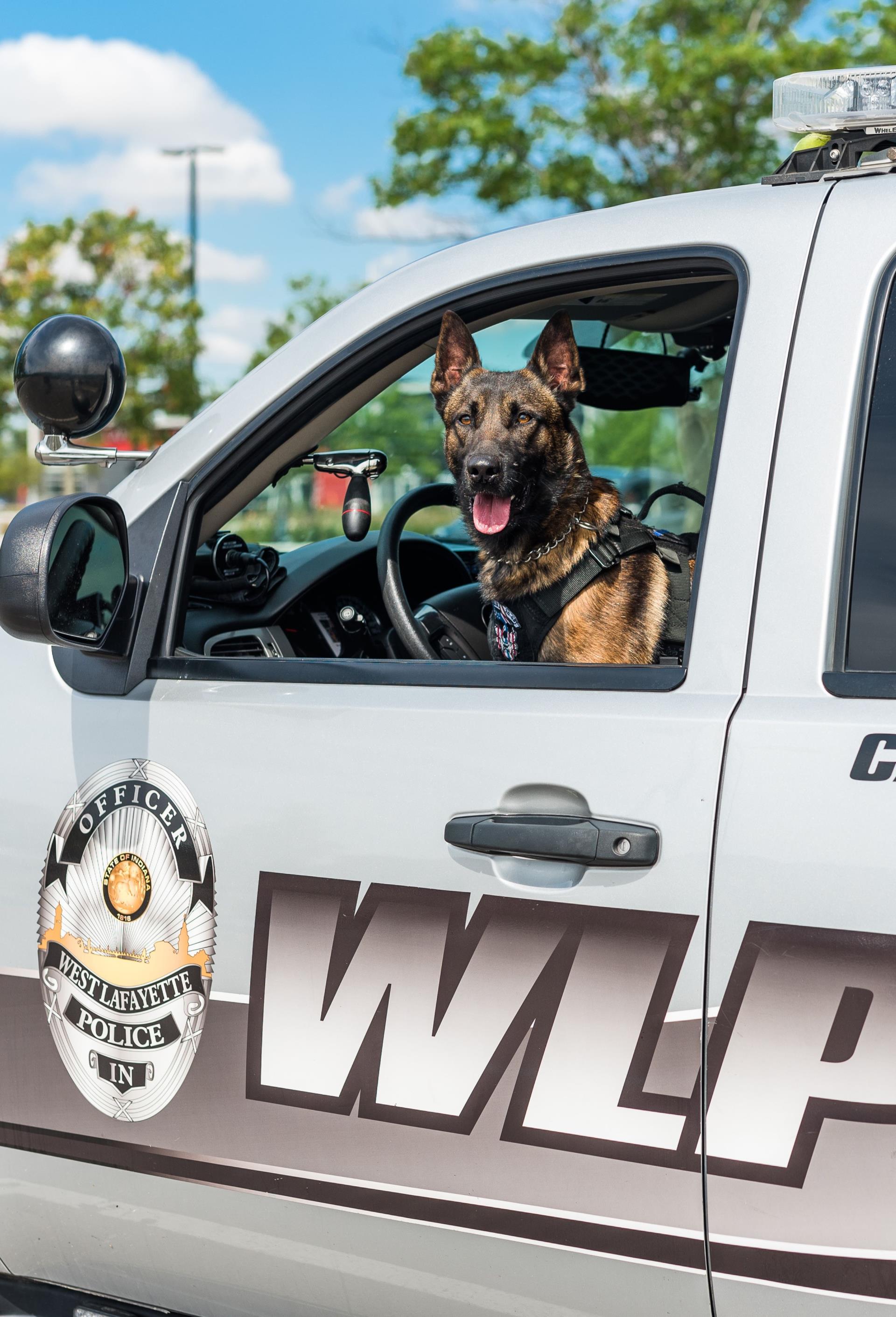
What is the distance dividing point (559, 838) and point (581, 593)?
0.81m

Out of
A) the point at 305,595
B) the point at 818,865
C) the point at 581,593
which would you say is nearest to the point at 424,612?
the point at 305,595

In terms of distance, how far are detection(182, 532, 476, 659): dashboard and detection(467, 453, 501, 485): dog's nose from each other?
0.32 metres

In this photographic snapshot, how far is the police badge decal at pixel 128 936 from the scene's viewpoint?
5.89ft

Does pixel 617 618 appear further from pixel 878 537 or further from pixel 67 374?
pixel 67 374

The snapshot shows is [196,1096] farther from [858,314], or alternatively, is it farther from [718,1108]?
[858,314]

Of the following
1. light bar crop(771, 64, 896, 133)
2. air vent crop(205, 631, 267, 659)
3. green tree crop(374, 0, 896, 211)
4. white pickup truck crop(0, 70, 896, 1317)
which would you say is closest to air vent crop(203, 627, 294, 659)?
air vent crop(205, 631, 267, 659)

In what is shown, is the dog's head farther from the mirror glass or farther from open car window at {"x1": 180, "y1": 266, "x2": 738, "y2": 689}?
the mirror glass

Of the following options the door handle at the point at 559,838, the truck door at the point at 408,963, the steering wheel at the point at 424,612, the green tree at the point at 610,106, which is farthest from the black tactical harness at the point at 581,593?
the green tree at the point at 610,106

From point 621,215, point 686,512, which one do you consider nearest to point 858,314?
point 621,215

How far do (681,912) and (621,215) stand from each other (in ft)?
3.27

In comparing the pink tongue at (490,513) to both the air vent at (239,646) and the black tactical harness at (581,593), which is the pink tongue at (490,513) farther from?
the air vent at (239,646)

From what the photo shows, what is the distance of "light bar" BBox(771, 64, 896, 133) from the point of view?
177 centimetres

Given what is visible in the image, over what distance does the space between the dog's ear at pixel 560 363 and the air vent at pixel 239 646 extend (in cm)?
90

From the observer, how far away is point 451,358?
2.60 meters
